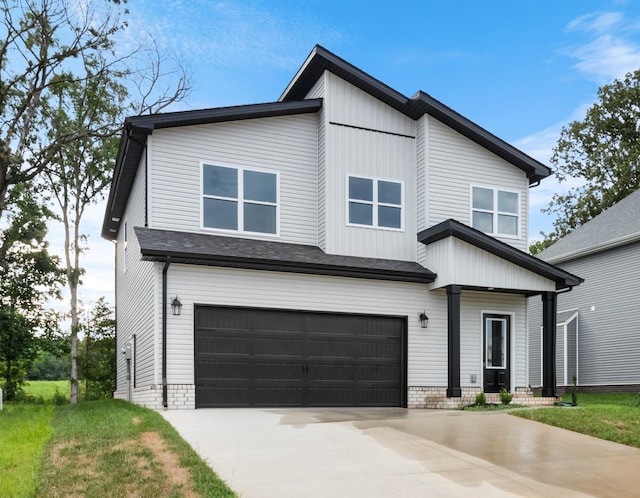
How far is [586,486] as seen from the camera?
7.61 meters

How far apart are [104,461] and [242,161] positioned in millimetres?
8866

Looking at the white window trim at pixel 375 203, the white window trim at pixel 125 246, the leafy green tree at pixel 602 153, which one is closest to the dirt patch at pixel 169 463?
the white window trim at pixel 375 203

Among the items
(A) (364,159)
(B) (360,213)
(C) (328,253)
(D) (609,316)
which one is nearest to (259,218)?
(C) (328,253)

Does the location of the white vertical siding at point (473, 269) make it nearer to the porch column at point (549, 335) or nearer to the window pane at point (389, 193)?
the porch column at point (549, 335)

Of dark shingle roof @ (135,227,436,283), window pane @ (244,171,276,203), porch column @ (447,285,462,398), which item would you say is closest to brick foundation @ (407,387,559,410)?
porch column @ (447,285,462,398)

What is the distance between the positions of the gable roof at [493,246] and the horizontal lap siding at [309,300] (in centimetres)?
141

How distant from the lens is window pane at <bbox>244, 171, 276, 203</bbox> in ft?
50.8

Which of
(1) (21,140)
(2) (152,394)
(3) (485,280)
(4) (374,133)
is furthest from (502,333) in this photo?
(1) (21,140)

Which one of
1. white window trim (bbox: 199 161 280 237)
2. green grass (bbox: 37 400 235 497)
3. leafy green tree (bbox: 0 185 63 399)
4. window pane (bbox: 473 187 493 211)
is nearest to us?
green grass (bbox: 37 400 235 497)

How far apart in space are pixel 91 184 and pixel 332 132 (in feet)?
49.4

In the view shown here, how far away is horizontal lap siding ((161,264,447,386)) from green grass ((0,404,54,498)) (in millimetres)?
2879

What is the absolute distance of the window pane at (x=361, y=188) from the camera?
16375 millimetres

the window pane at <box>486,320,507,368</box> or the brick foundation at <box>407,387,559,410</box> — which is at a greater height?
the window pane at <box>486,320,507,368</box>

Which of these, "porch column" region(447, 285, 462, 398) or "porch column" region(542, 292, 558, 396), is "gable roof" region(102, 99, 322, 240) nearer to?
"porch column" region(447, 285, 462, 398)
